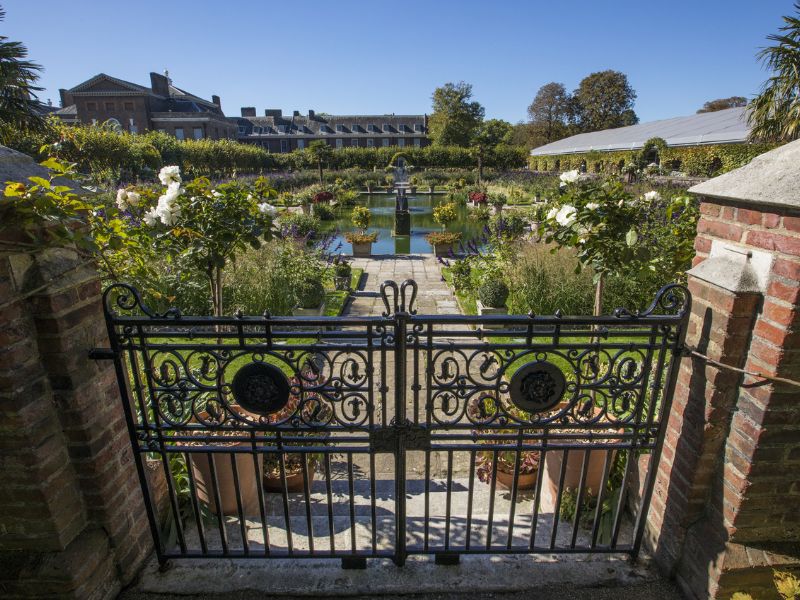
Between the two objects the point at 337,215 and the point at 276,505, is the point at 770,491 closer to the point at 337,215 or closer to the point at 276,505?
the point at 276,505

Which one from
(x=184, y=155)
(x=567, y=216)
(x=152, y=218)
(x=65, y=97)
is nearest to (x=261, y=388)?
(x=152, y=218)

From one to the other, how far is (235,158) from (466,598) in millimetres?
34286

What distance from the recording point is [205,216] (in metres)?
3.56

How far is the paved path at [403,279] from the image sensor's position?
7105mm

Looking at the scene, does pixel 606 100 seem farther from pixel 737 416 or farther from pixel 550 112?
pixel 737 416

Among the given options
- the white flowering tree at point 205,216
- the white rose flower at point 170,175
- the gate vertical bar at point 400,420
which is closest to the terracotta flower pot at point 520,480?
the gate vertical bar at point 400,420

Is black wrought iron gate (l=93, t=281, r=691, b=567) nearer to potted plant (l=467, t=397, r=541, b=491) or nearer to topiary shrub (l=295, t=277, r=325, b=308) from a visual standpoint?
potted plant (l=467, t=397, r=541, b=491)

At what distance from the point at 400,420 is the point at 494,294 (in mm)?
4571

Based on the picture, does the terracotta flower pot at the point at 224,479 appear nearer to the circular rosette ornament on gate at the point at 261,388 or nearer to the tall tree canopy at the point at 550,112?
the circular rosette ornament on gate at the point at 261,388

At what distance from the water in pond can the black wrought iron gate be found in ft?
31.7

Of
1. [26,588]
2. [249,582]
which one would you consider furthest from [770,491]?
[26,588]

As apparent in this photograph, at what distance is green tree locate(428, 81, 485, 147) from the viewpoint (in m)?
51.2

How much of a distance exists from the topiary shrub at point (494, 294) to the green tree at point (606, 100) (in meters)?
52.1

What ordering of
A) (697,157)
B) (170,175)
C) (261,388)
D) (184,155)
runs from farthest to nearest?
1. (184,155)
2. (697,157)
3. (170,175)
4. (261,388)
